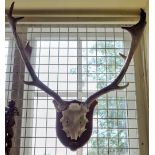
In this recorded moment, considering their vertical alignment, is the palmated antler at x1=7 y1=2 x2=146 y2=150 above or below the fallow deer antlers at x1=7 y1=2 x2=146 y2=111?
below

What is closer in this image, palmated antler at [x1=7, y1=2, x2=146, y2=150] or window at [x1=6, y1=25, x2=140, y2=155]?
palmated antler at [x1=7, y1=2, x2=146, y2=150]

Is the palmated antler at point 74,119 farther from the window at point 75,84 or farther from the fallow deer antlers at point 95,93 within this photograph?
the window at point 75,84

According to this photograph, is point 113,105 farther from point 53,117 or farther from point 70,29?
point 70,29

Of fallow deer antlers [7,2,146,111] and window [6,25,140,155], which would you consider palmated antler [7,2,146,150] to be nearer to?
fallow deer antlers [7,2,146,111]

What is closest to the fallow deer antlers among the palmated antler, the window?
the palmated antler

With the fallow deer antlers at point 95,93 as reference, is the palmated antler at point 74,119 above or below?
below

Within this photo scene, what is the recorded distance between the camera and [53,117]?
126 centimetres

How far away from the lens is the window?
1.22m

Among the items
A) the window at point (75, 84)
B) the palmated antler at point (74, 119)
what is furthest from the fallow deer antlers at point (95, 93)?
the window at point (75, 84)

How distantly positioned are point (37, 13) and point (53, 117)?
51 centimetres

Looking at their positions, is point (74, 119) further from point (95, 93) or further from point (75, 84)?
point (75, 84)

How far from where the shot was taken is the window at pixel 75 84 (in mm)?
1220

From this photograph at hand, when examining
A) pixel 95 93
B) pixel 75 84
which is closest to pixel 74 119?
pixel 95 93
